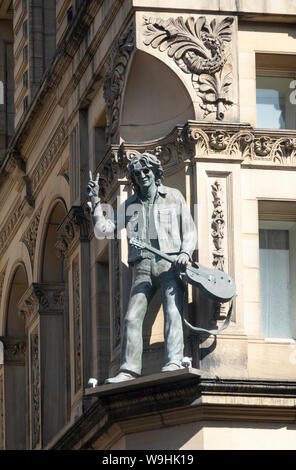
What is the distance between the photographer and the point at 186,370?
34656 millimetres

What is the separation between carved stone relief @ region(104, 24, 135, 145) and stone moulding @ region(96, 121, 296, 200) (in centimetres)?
98

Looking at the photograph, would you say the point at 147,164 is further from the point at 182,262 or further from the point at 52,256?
the point at 52,256

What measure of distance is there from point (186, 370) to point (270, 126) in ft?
18.3

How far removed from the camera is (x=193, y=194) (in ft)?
120

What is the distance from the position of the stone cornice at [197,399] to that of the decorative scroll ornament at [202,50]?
202 inches

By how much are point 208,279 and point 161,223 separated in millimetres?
1411

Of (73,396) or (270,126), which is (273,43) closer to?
(270,126)

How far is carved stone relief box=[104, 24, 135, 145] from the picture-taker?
126ft

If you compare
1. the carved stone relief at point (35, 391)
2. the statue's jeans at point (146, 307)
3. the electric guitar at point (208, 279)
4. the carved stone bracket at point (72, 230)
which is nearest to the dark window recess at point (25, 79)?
the carved stone relief at point (35, 391)

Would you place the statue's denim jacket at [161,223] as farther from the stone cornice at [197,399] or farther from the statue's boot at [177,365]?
the stone cornice at [197,399]

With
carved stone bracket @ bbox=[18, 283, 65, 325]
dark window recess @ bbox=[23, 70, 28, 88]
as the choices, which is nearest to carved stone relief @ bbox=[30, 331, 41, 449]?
carved stone bracket @ bbox=[18, 283, 65, 325]

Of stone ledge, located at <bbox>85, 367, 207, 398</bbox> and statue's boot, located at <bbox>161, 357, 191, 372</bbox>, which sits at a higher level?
statue's boot, located at <bbox>161, 357, 191, 372</bbox>

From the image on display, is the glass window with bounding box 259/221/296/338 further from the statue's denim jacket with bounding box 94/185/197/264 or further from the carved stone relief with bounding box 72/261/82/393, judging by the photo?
the carved stone relief with bounding box 72/261/82/393

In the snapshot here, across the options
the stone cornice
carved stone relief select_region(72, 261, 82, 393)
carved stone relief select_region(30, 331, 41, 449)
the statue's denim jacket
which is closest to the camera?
the stone cornice
